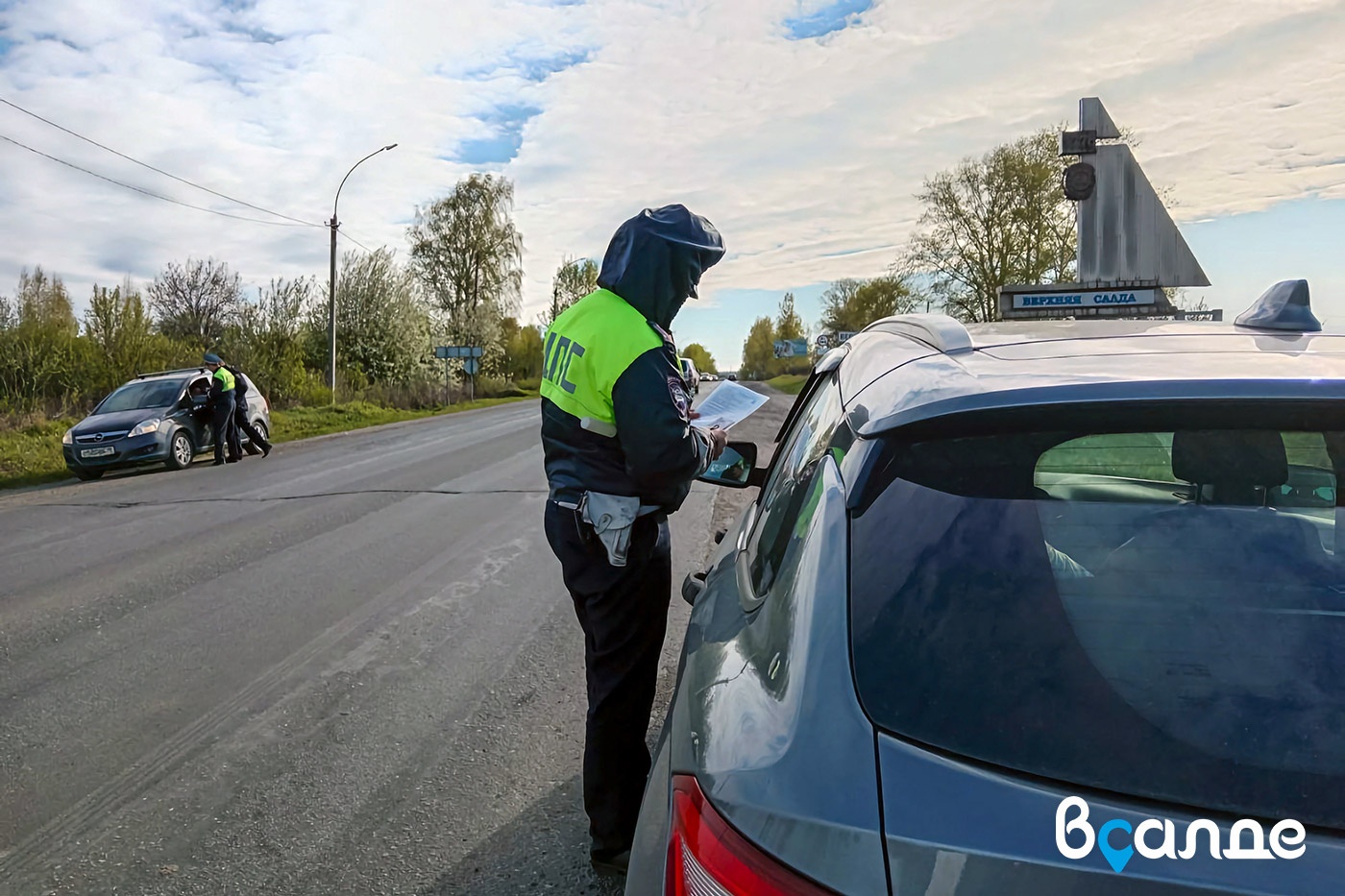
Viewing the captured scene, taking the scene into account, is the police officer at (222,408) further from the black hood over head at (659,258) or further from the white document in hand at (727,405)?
the black hood over head at (659,258)

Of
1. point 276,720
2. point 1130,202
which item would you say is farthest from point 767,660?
point 1130,202

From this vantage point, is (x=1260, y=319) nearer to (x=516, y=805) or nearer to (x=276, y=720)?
(x=516, y=805)

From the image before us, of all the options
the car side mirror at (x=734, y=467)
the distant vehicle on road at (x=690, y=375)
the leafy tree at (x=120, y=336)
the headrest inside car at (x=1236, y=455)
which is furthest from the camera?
the leafy tree at (x=120, y=336)

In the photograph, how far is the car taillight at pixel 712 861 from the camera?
3.69 ft

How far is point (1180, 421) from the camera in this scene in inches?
51.2

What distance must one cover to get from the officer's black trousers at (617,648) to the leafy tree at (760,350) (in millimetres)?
110050

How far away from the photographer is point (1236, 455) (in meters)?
1.33

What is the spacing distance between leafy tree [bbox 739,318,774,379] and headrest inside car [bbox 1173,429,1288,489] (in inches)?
4382

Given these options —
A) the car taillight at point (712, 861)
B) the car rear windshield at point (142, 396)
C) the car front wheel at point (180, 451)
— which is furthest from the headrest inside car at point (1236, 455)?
the car rear windshield at point (142, 396)

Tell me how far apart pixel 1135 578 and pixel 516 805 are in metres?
2.59

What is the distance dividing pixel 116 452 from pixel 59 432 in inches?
228

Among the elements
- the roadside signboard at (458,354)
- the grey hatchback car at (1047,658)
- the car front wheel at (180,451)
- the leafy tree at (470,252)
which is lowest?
the car front wheel at (180,451)

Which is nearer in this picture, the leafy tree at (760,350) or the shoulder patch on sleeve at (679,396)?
the shoulder patch on sleeve at (679,396)

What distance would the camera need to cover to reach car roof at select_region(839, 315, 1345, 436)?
4.32 feet
